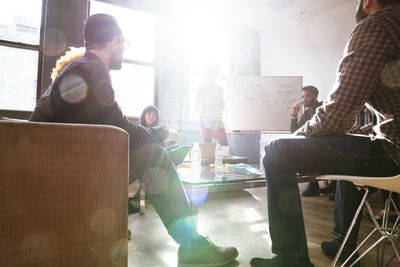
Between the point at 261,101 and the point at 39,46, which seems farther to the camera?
the point at 261,101

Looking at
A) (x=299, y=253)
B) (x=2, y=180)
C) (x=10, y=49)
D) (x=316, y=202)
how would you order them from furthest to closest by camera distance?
1. (x=10, y=49)
2. (x=316, y=202)
3. (x=299, y=253)
4. (x=2, y=180)

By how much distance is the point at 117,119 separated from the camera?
3.81ft

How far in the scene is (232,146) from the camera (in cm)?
552

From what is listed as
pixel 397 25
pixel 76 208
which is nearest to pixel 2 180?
pixel 76 208

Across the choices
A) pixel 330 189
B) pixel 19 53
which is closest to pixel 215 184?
pixel 330 189

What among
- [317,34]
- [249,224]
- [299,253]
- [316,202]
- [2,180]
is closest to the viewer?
[2,180]

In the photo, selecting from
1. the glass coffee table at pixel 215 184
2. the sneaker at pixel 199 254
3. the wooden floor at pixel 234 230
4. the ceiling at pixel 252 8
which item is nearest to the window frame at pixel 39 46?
the ceiling at pixel 252 8

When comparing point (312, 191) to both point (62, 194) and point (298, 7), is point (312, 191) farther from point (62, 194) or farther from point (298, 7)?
point (298, 7)

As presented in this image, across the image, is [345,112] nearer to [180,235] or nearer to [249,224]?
[180,235]

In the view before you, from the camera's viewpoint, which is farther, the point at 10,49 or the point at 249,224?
the point at 10,49

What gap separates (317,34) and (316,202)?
3.47 m

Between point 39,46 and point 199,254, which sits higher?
point 39,46

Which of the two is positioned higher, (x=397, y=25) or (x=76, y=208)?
(x=397, y=25)

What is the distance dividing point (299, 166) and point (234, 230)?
3.13 ft
